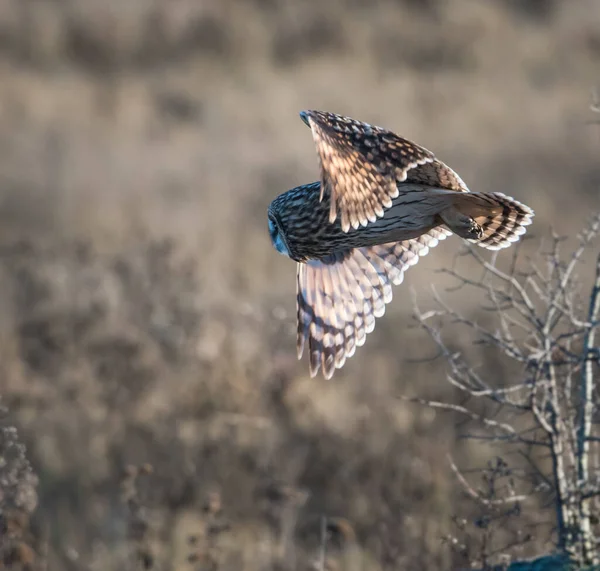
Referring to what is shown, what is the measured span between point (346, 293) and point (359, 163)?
1.35m

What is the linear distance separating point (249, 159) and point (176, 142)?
1.12 m

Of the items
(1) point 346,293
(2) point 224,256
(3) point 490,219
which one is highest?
(2) point 224,256

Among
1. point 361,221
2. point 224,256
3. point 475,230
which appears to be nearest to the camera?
point 361,221

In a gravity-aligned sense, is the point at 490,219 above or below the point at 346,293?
above

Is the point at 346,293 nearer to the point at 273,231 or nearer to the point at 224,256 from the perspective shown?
the point at 273,231

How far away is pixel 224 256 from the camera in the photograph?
417 inches

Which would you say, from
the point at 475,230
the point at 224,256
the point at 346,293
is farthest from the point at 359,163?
the point at 224,256

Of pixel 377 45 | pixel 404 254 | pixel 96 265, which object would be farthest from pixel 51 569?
pixel 377 45

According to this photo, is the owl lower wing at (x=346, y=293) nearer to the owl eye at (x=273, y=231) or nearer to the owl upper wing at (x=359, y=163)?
the owl eye at (x=273, y=231)

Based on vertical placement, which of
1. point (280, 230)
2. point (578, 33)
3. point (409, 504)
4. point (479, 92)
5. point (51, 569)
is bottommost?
point (51, 569)

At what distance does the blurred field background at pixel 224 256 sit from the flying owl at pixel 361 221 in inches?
32.0

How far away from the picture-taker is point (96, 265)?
9305 millimetres

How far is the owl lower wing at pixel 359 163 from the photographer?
4.15 m

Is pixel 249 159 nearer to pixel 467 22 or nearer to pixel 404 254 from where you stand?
pixel 467 22
